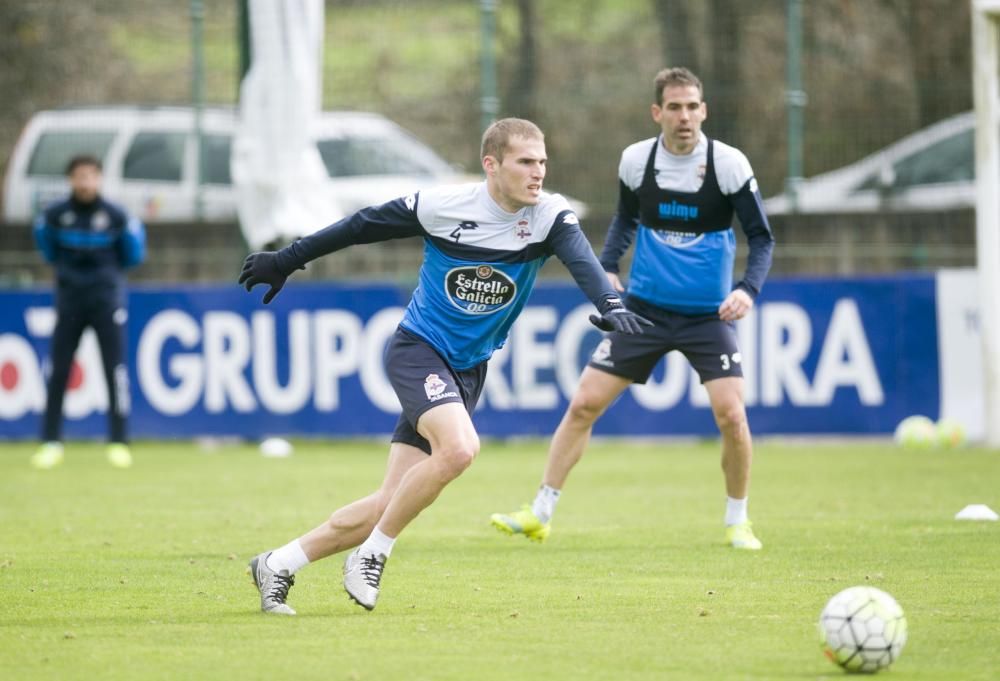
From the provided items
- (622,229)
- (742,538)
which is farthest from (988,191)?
(742,538)

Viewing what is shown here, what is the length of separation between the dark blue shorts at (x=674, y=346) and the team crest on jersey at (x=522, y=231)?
2454 millimetres

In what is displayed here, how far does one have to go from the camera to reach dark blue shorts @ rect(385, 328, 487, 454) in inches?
291

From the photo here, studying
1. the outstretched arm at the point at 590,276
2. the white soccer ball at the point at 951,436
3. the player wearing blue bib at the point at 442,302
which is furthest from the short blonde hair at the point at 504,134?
the white soccer ball at the point at 951,436

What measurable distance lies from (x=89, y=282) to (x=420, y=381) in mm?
8570

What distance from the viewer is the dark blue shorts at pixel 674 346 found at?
981 cm

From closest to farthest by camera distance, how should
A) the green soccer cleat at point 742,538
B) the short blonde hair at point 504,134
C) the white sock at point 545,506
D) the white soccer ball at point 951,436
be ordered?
the short blonde hair at point 504,134 → the green soccer cleat at point 742,538 → the white sock at point 545,506 → the white soccer ball at point 951,436

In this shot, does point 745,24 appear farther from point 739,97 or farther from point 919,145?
point 919,145

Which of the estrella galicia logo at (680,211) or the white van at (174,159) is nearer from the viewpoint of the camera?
the estrella galicia logo at (680,211)

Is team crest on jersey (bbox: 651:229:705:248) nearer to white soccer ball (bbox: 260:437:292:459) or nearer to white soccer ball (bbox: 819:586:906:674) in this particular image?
white soccer ball (bbox: 819:586:906:674)

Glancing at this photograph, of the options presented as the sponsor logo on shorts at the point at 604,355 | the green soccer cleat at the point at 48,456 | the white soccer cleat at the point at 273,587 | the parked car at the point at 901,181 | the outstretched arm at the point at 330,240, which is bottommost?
the green soccer cleat at the point at 48,456

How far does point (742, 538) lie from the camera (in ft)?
31.3

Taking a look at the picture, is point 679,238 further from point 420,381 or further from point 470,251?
point 420,381

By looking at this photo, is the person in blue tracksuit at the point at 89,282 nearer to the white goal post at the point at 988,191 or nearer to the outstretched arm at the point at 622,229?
the outstretched arm at the point at 622,229

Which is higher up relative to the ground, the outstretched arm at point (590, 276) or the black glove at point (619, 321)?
the outstretched arm at point (590, 276)
